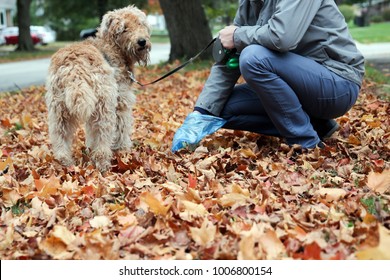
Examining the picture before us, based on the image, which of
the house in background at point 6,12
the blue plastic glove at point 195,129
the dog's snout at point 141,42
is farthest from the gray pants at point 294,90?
the house in background at point 6,12

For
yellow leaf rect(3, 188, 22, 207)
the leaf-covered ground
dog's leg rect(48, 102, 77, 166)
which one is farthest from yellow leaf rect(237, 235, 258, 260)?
dog's leg rect(48, 102, 77, 166)

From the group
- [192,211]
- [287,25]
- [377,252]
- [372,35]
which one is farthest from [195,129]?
[372,35]

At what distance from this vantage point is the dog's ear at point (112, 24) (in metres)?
5.02

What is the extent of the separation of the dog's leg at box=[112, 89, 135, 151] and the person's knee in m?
1.10

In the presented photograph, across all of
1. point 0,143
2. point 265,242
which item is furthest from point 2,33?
point 265,242

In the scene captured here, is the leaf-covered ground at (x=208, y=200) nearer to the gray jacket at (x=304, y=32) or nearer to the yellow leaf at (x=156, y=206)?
the yellow leaf at (x=156, y=206)

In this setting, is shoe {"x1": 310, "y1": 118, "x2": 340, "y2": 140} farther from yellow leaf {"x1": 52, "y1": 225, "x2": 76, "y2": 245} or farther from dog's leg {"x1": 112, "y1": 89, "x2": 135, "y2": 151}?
yellow leaf {"x1": 52, "y1": 225, "x2": 76, "y2": 245}

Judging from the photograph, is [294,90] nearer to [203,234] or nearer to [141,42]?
[141,42]

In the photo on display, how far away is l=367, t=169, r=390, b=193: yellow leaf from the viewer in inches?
151

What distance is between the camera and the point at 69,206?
3848 millimetres

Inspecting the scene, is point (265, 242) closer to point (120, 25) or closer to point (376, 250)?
point (376, 250)

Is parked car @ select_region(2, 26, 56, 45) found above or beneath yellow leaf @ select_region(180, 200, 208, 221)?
beneath

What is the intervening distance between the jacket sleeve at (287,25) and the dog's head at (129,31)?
101cm

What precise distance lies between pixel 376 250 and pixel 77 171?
280cm
